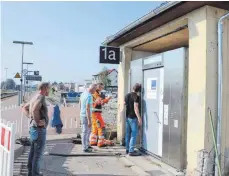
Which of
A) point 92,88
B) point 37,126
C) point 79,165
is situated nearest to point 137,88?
point 92,88

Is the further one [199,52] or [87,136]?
[87,136]

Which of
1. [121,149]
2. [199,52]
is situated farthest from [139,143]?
[199,52]

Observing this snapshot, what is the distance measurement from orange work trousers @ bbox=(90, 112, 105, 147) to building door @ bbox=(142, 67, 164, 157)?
128 cm

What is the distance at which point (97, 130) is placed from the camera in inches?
289

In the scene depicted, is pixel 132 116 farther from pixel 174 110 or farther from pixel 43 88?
pixel 43 88

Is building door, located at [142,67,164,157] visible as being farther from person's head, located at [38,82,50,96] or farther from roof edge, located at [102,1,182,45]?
person's head, located at [38,82,50,96]

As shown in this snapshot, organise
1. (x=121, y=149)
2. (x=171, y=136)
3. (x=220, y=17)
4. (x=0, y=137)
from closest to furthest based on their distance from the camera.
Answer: (x=0, y=137) → (x=220, y=17) → (x=171, y=136) → (x=121, y=149)

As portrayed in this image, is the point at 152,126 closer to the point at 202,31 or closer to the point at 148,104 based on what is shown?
the point at 148,104

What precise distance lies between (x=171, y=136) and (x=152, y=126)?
3.19 ft

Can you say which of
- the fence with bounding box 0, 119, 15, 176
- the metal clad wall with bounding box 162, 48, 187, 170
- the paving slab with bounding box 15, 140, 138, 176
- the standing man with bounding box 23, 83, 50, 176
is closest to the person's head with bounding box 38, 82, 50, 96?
the standing man with bounding box 23, 83, 50, 176

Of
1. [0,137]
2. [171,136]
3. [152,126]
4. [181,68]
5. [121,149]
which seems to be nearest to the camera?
[0,137]

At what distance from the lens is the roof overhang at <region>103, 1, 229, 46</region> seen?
4.14m

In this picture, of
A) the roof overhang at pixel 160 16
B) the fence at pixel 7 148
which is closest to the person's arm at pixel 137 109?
the roof overhang at pixel 160 16

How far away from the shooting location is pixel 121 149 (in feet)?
22.9
